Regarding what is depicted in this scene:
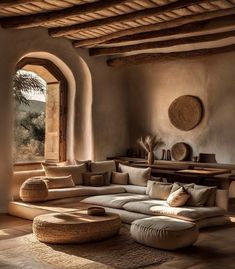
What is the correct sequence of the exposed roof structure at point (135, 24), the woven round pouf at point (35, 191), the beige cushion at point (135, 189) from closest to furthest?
1. the exposed roof structure at point (135, 24)
2. the woven round pouf at point (35, 191)
3. the beige cushion at point (135, 189)

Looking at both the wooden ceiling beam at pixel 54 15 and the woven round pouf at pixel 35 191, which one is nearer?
the wooden ceiling beam at pixel 54 15

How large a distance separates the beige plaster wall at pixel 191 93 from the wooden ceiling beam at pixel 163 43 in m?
1.03

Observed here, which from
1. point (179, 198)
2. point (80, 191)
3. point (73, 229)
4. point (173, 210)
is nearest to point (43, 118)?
point (80, 191)

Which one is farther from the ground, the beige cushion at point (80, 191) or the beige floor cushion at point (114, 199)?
the beige cushion at point (80, 191)

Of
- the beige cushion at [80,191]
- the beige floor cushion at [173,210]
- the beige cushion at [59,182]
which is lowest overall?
the beige floor cushion at [173,210]

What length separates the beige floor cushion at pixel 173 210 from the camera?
5.65 meters

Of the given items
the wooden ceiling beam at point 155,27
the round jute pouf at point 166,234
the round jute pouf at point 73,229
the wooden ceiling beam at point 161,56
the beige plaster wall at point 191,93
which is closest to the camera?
the round jute pouf at point 166,234

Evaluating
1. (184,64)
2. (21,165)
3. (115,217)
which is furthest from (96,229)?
(184,64)

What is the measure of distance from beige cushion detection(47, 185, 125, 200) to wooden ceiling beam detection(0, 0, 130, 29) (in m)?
Answer: 2.72

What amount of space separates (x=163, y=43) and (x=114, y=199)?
10.5 feet

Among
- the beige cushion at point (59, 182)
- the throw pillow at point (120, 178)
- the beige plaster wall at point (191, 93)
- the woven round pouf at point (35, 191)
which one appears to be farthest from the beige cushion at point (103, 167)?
the beige plaster wall at point (191, 93)

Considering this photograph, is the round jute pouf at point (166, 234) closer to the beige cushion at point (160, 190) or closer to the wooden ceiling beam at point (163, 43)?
the beige cushion at point (160, 190)

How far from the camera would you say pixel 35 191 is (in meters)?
6.55

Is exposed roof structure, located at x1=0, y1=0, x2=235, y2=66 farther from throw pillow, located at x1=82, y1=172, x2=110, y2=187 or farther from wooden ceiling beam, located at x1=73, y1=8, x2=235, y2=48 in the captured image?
throw pillow, located at x1=82, y1=172, x2=110, y2=187
